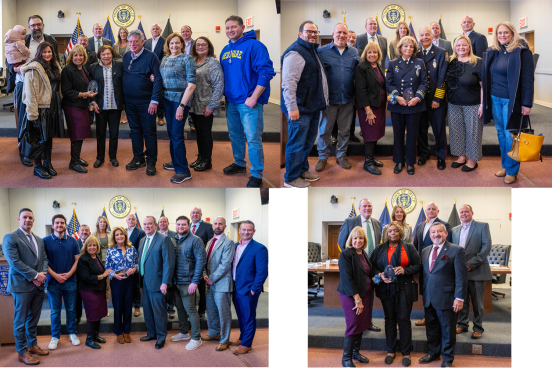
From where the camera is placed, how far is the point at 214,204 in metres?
4.28

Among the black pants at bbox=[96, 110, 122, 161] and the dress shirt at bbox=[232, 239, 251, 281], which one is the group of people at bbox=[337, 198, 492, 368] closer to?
the dress shirt at bbox=[232, 239, 251, 281]

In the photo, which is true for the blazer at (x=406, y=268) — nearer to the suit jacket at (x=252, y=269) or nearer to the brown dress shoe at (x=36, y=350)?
the suit jacket at (x=252, y=269)

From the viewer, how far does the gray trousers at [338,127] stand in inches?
162

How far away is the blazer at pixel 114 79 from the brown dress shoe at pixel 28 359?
207 centimetres

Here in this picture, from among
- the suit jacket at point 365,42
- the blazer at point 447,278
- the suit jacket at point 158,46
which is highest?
the suit jacket at point 365,42

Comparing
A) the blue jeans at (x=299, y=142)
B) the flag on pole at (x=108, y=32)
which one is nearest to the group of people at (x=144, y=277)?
the blue jeans at (x=299, y=142)

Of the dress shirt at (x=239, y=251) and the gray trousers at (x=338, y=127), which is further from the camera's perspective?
the dress shirt at (x=239, y=251)

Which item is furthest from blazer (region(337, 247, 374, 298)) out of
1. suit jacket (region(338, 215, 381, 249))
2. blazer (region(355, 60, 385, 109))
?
blazer (region(355, 60, 385, 109))

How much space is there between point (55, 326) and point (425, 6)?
4.12m

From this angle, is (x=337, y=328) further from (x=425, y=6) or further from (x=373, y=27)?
(x=425, y=6)

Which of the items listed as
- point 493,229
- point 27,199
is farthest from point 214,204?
point 493,229

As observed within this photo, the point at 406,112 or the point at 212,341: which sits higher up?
the point at 406,112

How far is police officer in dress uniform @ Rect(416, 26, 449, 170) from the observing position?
162 inches

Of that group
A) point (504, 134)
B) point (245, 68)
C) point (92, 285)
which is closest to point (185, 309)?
point (92, 285)
